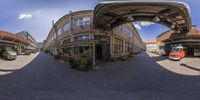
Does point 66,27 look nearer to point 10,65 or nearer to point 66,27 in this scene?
point 66,27

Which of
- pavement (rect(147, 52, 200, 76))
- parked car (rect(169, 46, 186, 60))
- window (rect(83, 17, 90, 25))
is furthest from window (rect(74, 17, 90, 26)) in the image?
parked car (rect(169, 46, 186, 60))

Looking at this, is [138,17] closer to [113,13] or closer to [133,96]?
[113,13]

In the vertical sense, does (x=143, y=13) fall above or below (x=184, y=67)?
above

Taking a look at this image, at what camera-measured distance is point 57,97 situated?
9.18 m

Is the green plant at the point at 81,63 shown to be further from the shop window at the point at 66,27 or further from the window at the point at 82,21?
the shop window at the point at 66,27

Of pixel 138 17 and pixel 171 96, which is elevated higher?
Result: pixel 138 17

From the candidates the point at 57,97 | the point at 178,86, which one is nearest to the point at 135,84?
the point at 178,86

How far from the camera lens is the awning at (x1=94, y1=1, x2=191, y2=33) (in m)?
15.6

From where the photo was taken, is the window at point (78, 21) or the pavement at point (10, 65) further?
the window at point (78, 21)

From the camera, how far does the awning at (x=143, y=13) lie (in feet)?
51.3

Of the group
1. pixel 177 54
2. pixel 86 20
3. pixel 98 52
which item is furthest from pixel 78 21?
pixel 177 54

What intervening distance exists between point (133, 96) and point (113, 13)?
473 inches

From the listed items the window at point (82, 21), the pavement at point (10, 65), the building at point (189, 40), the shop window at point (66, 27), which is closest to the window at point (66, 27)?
the shop window at point (66, 27)

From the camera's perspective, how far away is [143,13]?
68.3 feet
